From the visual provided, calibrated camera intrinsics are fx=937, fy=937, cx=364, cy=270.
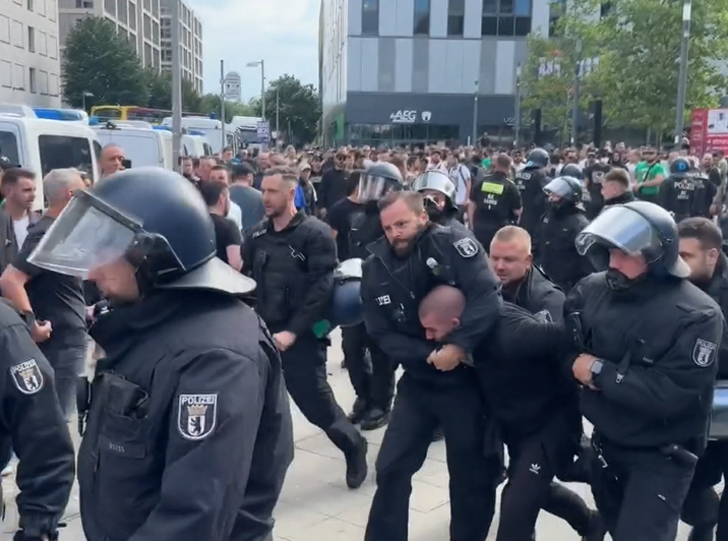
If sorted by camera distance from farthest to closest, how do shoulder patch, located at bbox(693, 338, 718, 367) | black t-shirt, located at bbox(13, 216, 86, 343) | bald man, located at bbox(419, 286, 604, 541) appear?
black t-shirt, located at bbox(13, 216, 86, 343) < bald man, located at bbox(419, 286, 604, 541) < shoulder patch, located at bbox(693, 338, 718, 367)

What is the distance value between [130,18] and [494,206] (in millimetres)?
84791

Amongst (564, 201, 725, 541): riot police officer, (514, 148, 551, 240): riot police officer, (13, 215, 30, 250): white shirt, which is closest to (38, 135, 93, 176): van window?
(13, 215, 30, 250): white shirt

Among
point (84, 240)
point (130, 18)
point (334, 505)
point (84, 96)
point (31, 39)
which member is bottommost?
point (334, 505)

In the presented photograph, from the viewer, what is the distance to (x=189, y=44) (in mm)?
127625

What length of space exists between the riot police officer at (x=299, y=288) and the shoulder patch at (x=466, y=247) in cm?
122

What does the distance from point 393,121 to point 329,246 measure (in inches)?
1711

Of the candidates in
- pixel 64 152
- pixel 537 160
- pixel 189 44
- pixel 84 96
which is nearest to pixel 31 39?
pixel 84 96

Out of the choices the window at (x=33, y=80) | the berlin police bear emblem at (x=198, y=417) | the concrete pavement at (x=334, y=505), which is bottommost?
the concrete pavement at (x=334, y=505)

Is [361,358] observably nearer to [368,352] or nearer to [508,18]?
[368,352]

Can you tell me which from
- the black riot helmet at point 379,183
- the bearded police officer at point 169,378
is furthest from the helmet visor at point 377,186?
the bearded police officer at point 169,378

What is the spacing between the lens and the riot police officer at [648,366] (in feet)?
11.2

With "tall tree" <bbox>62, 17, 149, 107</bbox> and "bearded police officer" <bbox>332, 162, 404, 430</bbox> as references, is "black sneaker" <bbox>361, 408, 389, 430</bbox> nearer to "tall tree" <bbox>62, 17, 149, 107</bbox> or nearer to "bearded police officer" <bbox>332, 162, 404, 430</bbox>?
"bearded police officer" <bbox>332, 162, 404, 430</bbox>

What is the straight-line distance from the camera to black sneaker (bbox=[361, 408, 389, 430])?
665cm

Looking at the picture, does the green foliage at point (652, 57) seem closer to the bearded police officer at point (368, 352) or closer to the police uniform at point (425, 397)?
the bearded police officer at point (368, 352)
